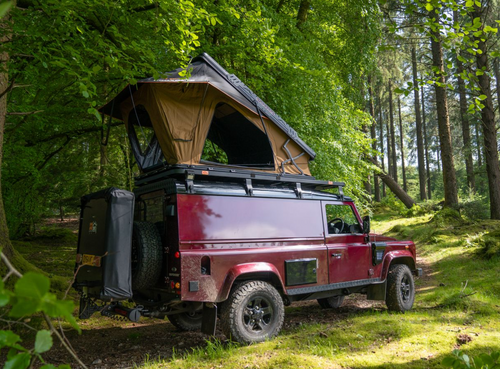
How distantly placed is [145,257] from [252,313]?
5.41 ft

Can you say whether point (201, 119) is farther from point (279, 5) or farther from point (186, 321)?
point (279, 5)

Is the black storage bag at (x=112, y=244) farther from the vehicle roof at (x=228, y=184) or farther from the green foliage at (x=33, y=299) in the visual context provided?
the green foliage at (x=33, y=299)

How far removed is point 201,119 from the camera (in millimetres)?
5988

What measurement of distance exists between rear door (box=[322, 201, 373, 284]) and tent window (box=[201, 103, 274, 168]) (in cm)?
146

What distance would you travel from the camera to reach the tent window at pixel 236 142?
671 centimetres

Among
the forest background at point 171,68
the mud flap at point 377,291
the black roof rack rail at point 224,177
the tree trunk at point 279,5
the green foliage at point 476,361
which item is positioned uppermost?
the tree trunk at point 279,5

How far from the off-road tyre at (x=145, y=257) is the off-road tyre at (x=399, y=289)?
4.34m

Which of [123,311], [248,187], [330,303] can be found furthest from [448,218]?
[123,311]

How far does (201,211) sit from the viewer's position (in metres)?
4.91

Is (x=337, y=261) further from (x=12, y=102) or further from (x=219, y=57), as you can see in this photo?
(x=12, y=102)

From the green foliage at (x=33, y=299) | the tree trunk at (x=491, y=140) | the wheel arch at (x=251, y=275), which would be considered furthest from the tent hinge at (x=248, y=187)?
the tree trunk at (x=491, y=140)

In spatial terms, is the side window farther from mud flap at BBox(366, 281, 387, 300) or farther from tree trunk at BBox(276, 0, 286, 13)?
tree trunk at BBox(276, 0, 286, 13)

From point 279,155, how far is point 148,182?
7.60 feet

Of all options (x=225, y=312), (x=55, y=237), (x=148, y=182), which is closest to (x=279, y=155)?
(x=148, y=182)
